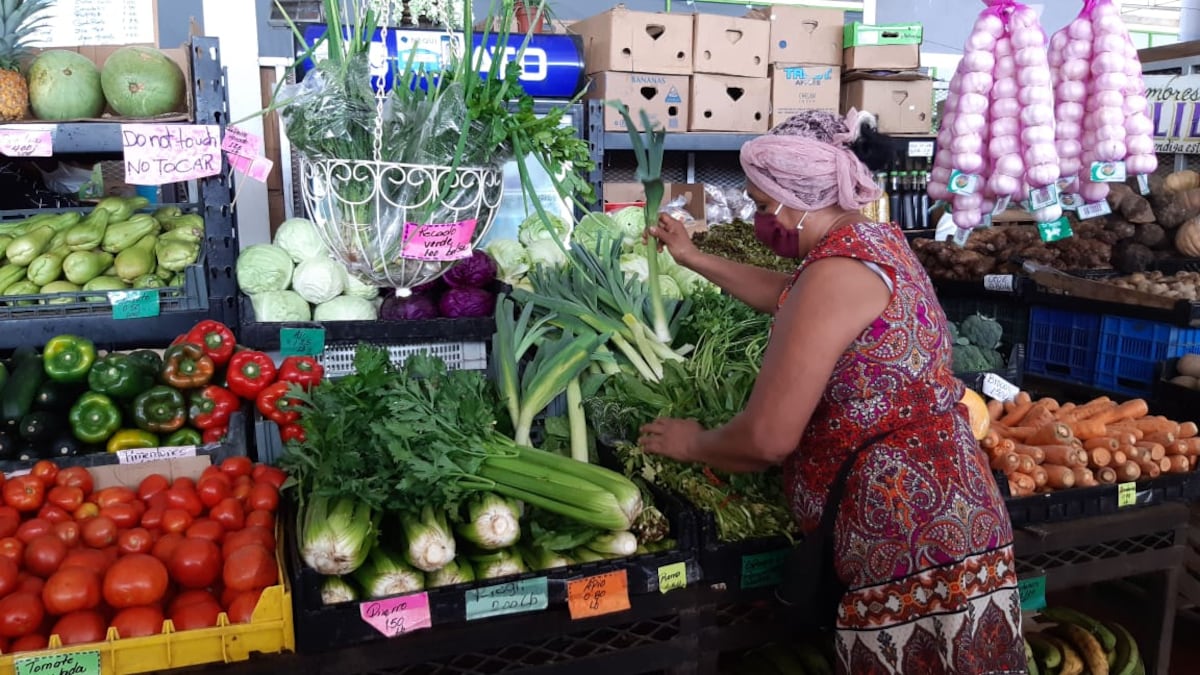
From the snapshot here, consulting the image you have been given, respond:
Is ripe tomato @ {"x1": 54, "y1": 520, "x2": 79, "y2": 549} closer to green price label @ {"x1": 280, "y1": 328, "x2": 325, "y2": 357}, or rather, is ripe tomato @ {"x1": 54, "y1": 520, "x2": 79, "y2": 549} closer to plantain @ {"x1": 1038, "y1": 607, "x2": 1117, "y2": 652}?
green price label @ {"x1": 280, "y1": 328, "x2": 325, "y2": 357}

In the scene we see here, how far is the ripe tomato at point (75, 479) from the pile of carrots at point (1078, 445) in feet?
7.78

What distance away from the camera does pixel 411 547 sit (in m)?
1.73

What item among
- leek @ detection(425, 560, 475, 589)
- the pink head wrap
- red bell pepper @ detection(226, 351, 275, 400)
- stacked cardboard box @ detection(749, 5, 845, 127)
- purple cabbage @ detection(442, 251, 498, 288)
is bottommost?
leek @ detection(425, 560, 475, 589)

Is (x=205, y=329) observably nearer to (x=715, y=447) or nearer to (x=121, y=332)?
(x=121, y=332)

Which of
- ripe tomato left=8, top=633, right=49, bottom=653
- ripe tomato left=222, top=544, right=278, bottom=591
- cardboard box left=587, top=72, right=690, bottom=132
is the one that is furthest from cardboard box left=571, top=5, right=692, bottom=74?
ripe tomato left=8, top=633, right=49, bottom=653

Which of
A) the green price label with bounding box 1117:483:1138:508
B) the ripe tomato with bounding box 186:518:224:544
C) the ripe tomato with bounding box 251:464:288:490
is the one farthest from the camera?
the green price label with bounding box 1117:483:1138:508

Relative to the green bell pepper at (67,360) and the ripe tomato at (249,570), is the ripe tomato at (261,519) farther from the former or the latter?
the green bell pepper at (67,360)

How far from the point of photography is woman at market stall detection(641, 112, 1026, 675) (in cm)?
162

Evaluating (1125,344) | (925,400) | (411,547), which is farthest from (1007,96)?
(411,547)

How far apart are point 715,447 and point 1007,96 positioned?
7.94 ft

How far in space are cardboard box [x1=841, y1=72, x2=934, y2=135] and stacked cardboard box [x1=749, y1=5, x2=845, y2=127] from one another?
0.40 ft

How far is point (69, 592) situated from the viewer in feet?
5.45

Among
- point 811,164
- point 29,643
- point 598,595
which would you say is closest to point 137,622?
point 29,643

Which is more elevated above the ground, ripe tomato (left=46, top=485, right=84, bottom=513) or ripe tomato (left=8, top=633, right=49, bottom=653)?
ripe tomato (left=46, top=485, right=84, bottom=513)
